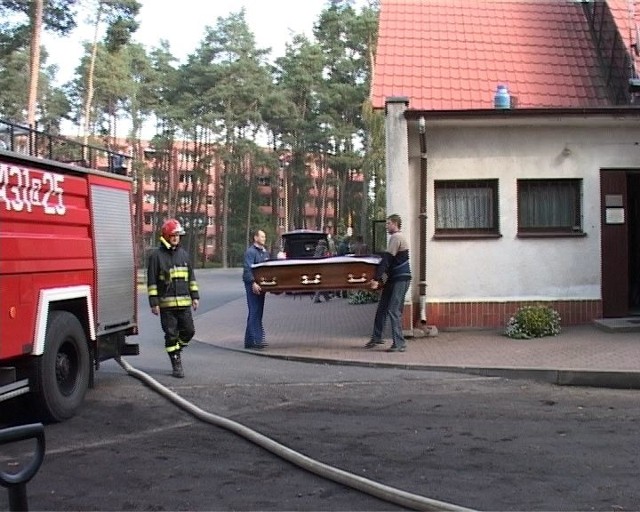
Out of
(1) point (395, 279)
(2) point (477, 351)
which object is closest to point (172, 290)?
(1) point (395, 279)

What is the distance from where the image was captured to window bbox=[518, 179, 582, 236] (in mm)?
13094

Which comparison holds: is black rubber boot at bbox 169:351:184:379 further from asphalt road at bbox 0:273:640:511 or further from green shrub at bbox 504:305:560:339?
green shrub at bbox 504:305:560:339

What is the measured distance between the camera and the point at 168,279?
30.9 feet

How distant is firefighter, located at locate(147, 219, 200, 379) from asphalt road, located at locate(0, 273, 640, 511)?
512 mm

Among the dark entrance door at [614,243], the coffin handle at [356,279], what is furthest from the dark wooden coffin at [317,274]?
the dark entrance door at [614,243]

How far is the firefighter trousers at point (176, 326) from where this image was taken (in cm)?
941

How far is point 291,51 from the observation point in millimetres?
66000

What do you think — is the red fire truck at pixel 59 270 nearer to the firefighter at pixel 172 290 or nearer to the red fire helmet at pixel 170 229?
the firefighter at pixel 172 290

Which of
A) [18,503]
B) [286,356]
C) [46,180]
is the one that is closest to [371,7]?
[286,356]

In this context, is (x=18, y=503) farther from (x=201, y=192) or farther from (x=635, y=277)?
(x=201, y=192)

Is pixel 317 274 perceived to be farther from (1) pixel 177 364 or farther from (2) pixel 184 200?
(2) pixel 184 200

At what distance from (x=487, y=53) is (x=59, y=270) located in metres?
Answer: 11.7

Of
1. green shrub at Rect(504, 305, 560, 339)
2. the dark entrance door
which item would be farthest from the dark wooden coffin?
the dark entrance door

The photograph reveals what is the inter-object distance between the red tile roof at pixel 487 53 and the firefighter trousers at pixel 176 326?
623 cm
